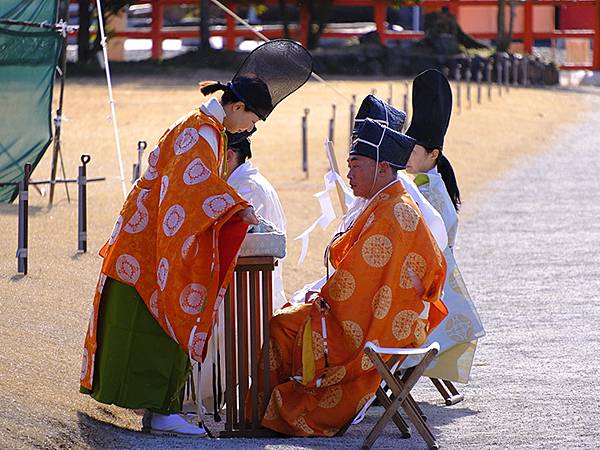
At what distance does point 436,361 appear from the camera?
6.11 meters

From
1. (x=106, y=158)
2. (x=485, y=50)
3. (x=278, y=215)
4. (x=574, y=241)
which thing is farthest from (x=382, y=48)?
(x=278, y=215)

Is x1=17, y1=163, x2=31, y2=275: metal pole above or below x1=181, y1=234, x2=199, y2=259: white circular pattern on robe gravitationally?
below

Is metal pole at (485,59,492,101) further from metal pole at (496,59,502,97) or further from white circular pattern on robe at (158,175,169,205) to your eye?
white circular pattern on robe at (158,175,169,205)

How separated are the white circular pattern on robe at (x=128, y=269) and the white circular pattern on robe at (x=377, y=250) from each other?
Answer: 35.6 inches

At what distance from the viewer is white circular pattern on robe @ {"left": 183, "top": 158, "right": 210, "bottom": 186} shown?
16.6ft

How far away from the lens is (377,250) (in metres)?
5.30

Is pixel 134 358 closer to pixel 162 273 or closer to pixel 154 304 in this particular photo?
pixel 154 304

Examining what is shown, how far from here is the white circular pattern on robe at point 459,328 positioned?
616cm

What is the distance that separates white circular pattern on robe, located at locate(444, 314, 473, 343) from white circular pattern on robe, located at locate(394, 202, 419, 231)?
0.98 m

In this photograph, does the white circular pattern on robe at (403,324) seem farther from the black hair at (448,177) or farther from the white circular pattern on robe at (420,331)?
the black hair at (448,177)

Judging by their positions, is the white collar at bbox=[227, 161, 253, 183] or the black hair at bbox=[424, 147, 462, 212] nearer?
the white collar at bbox=[227, 161, 253, 183]

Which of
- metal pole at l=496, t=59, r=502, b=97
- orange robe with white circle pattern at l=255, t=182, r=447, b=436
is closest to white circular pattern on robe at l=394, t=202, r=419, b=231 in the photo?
orange robe with white circle pattern at l=255, t=182, r=447, b=436

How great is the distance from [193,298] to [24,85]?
7293 millimetres

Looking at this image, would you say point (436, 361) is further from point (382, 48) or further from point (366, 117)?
point (382, 48)
